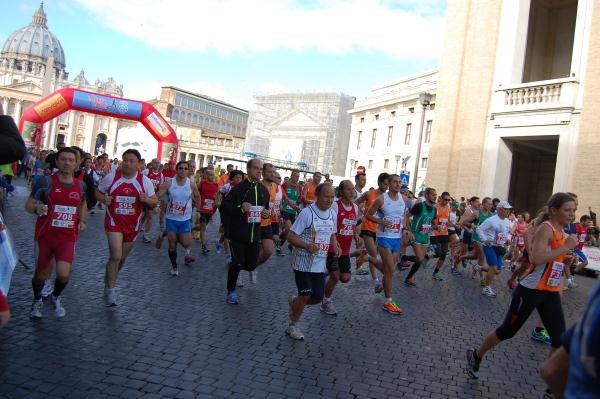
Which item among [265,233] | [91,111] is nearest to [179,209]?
[265,233]

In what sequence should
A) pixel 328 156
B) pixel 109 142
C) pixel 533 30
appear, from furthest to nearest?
1. pixel 109 142
2. pixel 328 156
3. pixel 533 30

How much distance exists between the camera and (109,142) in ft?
400

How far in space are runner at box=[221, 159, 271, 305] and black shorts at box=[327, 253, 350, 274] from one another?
1082 mm

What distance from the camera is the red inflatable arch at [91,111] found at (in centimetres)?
2538

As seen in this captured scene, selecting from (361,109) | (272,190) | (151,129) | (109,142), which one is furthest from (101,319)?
(109,142)

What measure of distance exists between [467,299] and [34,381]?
7572 mm

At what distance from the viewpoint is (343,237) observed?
7457mm

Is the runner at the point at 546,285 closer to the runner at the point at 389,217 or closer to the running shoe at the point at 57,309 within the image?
the runner at the point at 389,217

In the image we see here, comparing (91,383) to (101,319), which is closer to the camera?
(91,383)

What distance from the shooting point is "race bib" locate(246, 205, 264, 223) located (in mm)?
7215

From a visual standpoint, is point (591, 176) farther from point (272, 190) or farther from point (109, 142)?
point (109, 142)

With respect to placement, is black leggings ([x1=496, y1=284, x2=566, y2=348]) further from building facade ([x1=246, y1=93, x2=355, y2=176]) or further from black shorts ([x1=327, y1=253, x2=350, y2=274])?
building facade ([x1=246, y1=93, x2=355, y2=176])

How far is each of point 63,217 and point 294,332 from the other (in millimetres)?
2817

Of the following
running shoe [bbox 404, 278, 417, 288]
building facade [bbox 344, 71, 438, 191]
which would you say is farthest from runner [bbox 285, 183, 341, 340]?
building facade [bbox 344, 71, 438, 191]
